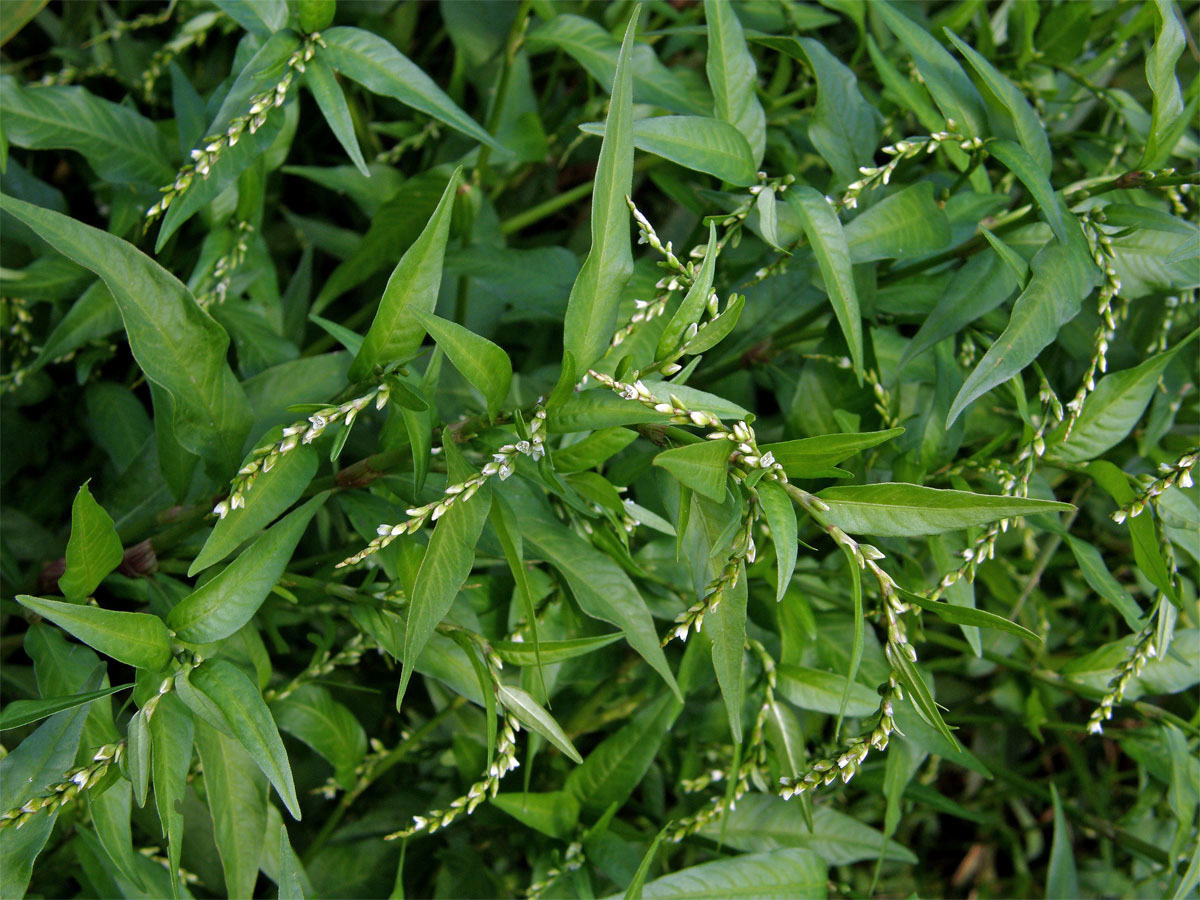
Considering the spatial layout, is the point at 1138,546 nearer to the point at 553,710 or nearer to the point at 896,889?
the point at 553,710

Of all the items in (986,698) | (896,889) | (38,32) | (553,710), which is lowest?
(896,889)

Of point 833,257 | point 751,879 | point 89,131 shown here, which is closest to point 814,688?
point 751,879

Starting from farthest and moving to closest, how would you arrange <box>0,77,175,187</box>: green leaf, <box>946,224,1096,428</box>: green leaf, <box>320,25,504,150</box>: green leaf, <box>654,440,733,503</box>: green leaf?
<box>0,77,175,187</box>: green leaf < <box>320,25,504,150</box>: green leaf < <box>946,224,1096,428</box>: green leaf < <box>654,440,733,503</box>: green leaf

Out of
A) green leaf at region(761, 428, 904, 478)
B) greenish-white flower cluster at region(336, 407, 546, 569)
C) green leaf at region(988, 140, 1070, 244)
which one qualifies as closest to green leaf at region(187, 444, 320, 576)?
greenish-white flower cluster at region(336, 407, 546, 569)

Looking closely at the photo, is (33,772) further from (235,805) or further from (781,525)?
(781,525)

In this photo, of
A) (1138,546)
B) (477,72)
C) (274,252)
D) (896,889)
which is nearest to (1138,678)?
(1138,546)

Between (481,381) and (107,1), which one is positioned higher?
(107,1)

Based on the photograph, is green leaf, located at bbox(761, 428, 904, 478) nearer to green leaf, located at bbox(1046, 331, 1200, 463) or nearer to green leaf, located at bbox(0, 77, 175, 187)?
green leaf, located at bbox(1046, 331, 1200, 463)
